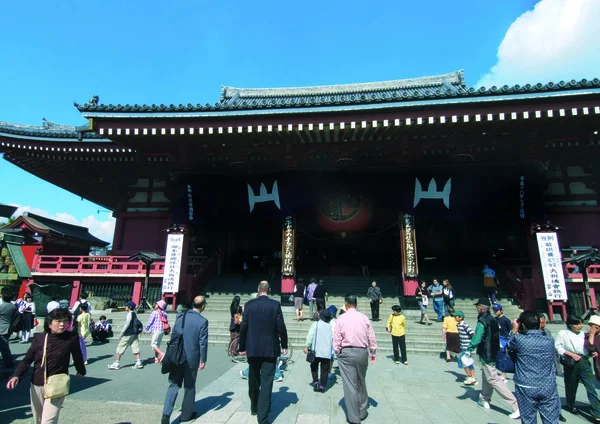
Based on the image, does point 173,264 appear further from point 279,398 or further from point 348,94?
point 348,94

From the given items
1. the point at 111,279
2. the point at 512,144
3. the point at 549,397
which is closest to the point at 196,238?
the point at 111,279

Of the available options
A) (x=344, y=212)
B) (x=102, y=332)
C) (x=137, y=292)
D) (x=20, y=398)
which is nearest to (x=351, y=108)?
(x=344, y=212)

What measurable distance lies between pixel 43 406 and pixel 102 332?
23.5ft

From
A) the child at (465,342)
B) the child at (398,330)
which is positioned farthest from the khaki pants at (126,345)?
the child at (465,342)

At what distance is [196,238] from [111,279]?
601cm

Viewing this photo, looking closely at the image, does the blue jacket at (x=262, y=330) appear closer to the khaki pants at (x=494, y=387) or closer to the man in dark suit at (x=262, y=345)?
the man in dark suit at (x=262, y=345)

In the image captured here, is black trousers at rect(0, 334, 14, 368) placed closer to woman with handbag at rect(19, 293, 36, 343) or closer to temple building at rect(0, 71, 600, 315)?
woman with handbag at rect(19, 293, 36, 343)

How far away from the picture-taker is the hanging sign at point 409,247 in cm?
1165

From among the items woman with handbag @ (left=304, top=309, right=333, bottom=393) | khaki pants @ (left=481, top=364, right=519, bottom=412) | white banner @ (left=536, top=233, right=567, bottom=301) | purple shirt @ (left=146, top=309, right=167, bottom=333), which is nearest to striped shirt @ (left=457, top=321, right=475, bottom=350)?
khaki pants @ (left=481, top=364, right=519, bottom=412)

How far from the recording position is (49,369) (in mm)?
3465

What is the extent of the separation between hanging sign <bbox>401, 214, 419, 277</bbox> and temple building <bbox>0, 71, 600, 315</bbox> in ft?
0.13

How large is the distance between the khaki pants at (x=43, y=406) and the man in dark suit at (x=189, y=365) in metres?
1.20

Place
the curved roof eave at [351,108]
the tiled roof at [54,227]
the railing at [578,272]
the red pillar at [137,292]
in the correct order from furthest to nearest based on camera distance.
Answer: the tiled roof at [54,227] < the red pillar at [137,292] < the railing at [578,272] < the curved roof eave at [351,108]

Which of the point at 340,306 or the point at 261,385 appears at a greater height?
the point at 340,306
